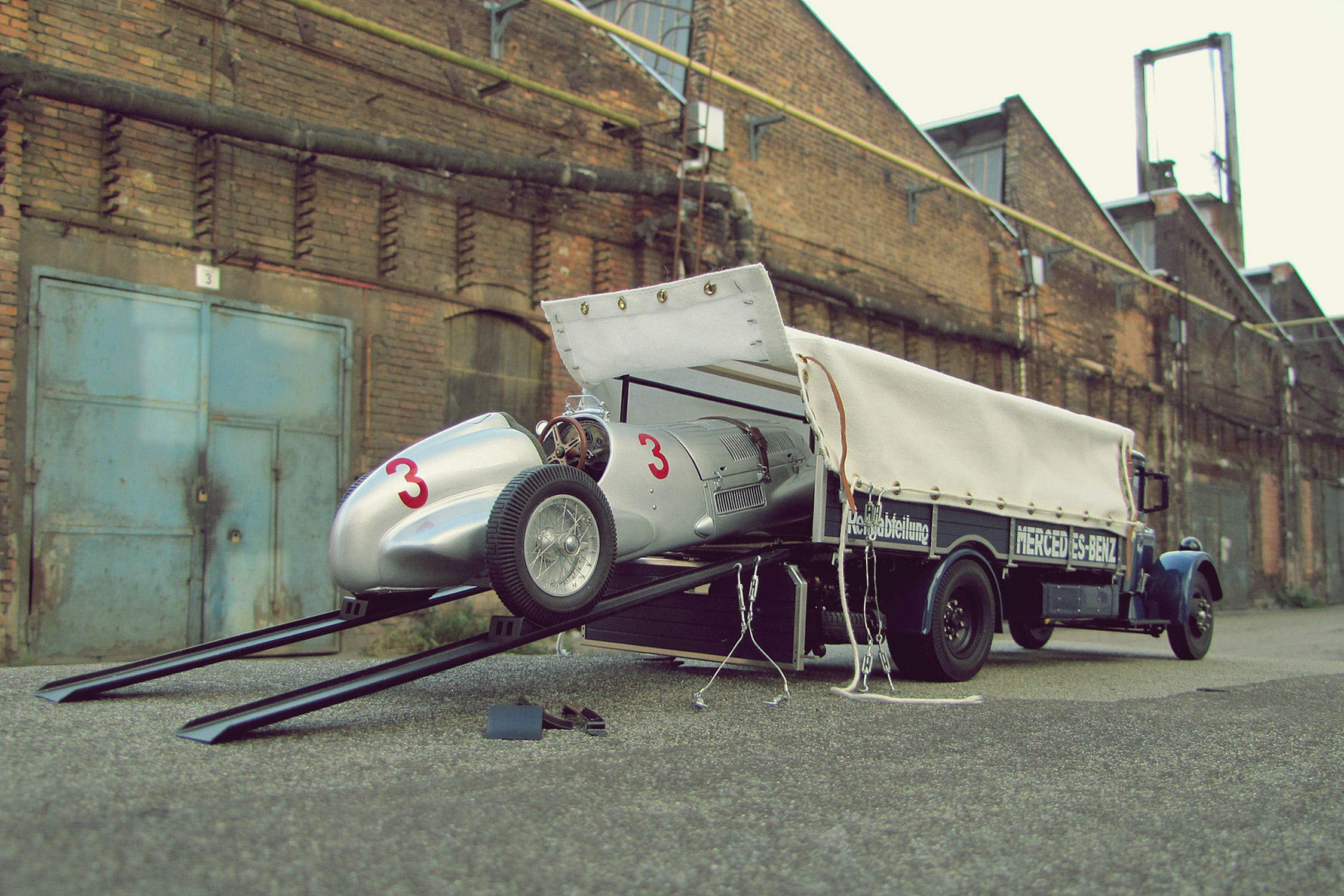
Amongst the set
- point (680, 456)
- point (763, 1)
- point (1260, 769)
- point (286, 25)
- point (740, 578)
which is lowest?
point (1260, 769)

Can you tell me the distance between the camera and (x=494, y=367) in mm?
12258

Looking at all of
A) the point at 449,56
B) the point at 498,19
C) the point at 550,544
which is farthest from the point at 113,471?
the point at 498,19

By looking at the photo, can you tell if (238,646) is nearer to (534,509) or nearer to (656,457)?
(534,509)

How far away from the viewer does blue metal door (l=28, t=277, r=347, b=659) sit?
9055mm

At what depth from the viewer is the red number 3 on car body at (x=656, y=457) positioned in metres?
6.79

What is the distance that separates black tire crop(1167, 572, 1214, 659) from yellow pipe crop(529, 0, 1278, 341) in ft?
26.7

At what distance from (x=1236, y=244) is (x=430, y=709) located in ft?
114

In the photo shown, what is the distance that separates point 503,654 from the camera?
31.0ft

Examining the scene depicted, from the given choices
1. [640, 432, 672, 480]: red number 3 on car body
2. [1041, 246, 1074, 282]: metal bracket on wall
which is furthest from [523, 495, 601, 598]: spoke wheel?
[1041, 246, 1074, 282]: metal bracket on wall

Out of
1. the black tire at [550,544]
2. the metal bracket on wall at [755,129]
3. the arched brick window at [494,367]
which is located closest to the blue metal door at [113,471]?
the arched brick window at [494,367]

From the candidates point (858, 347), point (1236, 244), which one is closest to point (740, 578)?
point (858, 347)

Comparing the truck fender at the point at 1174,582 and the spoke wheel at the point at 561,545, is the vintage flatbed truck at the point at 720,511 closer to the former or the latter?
the spoke wheel at the point at 561,545

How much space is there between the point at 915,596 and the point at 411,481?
3.70m

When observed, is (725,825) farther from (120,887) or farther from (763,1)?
(763,1)
